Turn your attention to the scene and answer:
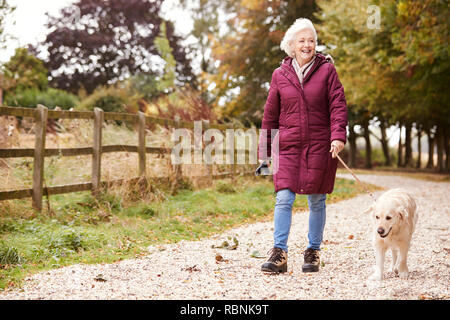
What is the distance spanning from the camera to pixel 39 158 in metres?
7.00

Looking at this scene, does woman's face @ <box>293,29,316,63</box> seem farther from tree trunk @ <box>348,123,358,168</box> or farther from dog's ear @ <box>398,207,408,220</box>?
tree trunk @ <box>348,123,358,168</box>

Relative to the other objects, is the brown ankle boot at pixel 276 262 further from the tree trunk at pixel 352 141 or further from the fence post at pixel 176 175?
the tree trunk at pixel 352 141

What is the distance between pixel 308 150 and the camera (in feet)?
13.7

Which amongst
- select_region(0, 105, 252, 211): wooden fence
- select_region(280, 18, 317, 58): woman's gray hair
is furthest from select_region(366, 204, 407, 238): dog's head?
select_region(0, 105, 252, 211): wooden fence

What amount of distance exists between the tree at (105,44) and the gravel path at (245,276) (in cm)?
2288

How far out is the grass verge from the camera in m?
4.84

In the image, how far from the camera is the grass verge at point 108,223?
484 cm

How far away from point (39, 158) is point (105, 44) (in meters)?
21.6

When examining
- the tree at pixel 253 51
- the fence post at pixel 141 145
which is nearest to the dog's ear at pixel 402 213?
the fence post at pixel 141 145

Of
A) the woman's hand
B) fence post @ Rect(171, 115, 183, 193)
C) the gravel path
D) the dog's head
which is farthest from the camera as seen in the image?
fence post @ Rect(171, 115, 183, 193)

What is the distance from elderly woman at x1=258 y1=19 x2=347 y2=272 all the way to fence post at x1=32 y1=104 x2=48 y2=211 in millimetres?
3898

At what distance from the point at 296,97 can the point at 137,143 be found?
551cm

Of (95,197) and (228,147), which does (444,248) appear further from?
(228,147)
